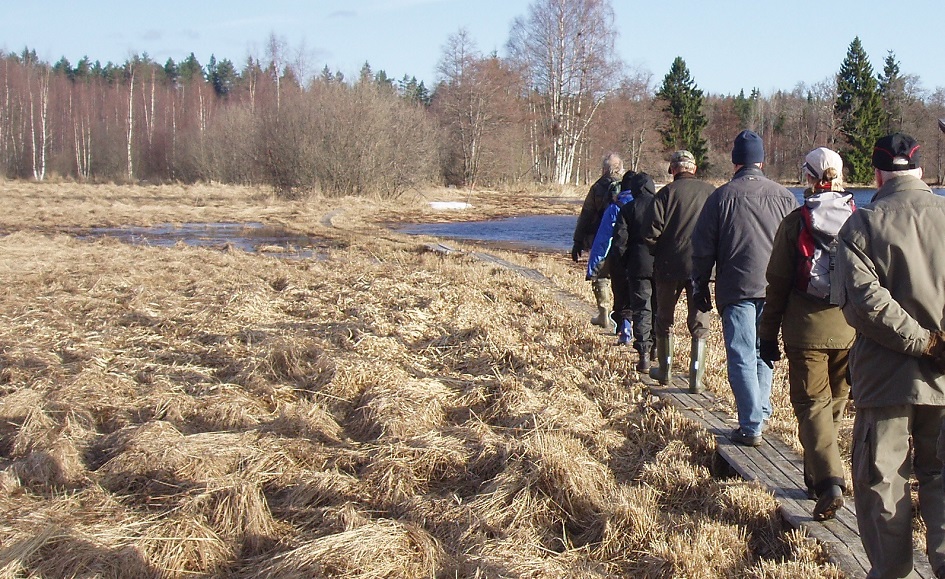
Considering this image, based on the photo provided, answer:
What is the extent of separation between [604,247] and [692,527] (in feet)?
11.7

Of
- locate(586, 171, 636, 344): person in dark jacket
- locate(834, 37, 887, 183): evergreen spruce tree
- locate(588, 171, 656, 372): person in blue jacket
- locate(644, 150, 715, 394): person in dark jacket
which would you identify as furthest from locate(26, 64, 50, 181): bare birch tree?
locate(644, 150, 715, 394): person in dark jacket

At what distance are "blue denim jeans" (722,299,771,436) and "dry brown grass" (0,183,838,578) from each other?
0.32 metres

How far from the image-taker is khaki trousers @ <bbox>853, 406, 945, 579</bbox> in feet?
10.7

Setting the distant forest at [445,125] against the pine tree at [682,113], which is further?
the pine tree at [682,113]

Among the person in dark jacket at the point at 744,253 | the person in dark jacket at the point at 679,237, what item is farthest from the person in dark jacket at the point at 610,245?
the person in dark jacket at the point at 744,253

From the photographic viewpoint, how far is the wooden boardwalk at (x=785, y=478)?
3.67 metres

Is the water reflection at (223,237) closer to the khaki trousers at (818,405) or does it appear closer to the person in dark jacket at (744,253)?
the person in dark jacket at (744,253)

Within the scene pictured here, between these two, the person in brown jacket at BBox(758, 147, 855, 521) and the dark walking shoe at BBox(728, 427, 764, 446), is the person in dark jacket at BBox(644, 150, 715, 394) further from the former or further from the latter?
the person in brown jacket at BBox(758, 147, 855, 521)

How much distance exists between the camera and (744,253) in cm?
499

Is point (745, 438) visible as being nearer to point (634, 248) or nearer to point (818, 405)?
point (818, 405)

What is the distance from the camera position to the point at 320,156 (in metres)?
35.8

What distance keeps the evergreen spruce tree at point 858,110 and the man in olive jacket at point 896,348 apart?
45.8 m

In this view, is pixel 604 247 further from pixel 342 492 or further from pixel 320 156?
pixel 320 156

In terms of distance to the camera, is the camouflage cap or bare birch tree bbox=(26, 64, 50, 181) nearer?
the camouflage cap
